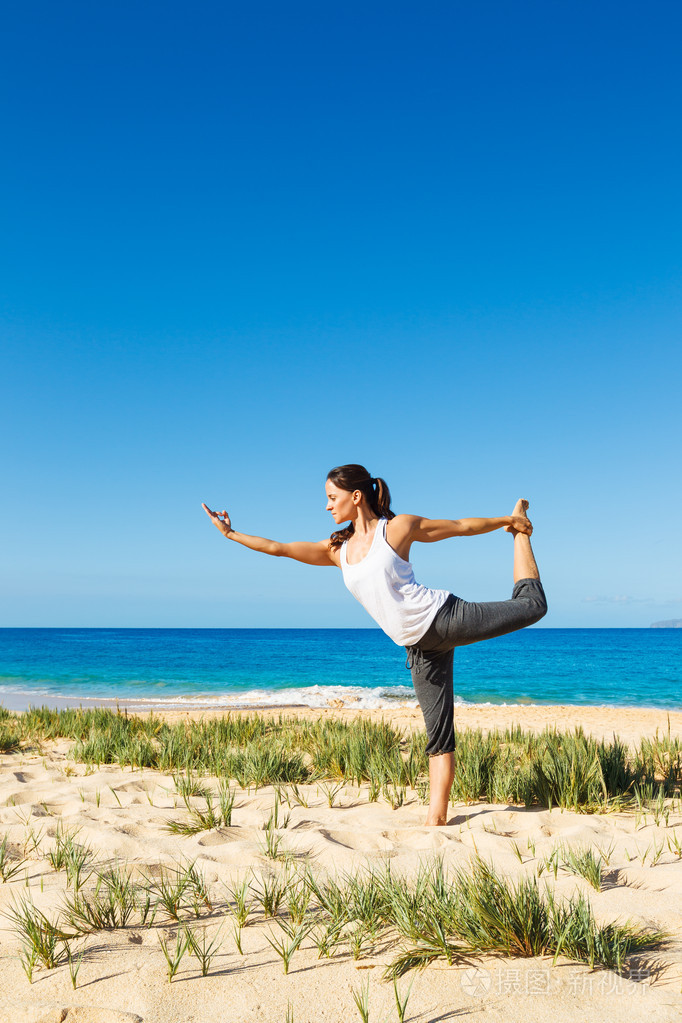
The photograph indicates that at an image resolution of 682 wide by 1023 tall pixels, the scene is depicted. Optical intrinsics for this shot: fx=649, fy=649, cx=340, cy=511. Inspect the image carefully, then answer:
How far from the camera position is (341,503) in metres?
3.95

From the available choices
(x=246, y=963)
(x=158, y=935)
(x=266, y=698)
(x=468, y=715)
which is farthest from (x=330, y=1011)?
(x=266, y=698)

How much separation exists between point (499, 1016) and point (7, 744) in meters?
6.06

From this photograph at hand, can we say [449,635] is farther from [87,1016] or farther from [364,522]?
[87,1016]

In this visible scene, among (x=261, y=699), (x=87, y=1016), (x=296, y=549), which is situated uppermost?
(x=296, y=549)

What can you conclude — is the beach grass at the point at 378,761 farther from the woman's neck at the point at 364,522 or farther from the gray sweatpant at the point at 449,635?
the woman's neck at the point at 364,522

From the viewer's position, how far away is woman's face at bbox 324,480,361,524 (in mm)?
3943

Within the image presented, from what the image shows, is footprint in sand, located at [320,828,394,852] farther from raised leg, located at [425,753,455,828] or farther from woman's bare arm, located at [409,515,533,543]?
woman's bare arm, located at [409,515,533,543]

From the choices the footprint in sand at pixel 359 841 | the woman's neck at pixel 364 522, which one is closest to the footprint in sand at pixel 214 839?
the footprint in sand at pixel 359 841

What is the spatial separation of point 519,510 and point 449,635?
98 cm

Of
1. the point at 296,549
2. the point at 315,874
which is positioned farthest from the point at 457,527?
the point at 315,874

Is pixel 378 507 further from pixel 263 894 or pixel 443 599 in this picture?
pixel 263 894

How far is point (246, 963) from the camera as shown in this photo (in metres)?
2.18

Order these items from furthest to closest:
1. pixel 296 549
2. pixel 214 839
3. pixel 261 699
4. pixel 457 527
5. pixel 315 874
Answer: pixel 261 699 < pixel 296 549 < pixel 457 527 < pixel 214 839 < pixel 315 874

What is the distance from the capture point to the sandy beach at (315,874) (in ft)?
6.24
